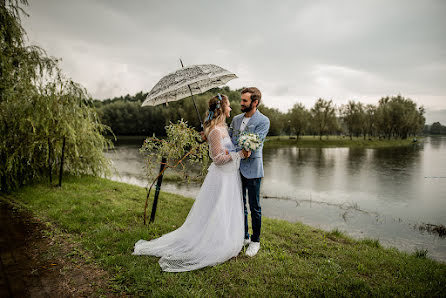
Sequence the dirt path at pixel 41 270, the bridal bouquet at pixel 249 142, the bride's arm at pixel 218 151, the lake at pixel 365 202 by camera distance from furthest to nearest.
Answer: the lake at pixel 365 202, the bride's arm at pixel 218 151, the bridal bouquet at pixel 249 142, the dirt path at pixel 41 270

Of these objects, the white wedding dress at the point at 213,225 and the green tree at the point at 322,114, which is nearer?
the white wedding dress at the point at 213,225

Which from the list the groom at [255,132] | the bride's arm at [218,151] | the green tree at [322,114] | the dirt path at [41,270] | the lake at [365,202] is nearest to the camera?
the dirt path at [41,270]

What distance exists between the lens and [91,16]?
10.6m

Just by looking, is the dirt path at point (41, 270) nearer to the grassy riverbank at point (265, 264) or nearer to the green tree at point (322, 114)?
the grassy riverbank at point (265, 264)

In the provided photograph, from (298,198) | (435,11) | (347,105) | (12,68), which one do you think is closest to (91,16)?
(12,68)

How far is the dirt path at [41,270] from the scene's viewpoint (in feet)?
→ 9.64

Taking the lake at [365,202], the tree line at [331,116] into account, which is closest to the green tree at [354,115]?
the tree line at [331,116]

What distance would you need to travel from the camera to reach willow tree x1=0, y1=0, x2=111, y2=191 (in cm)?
677

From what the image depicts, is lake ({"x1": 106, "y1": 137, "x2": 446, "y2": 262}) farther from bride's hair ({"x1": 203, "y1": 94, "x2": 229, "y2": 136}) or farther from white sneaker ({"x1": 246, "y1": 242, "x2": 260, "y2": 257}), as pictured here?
bride's hair ({"x1": 203, "y1": 94, "x2": 229, "y2": 136})

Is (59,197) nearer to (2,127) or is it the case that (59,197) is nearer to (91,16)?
(2,127)

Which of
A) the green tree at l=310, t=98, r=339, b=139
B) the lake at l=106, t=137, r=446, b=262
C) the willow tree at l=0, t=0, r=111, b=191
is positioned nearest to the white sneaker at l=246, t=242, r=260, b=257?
the lake at l=106, t=137, r=446, b=262

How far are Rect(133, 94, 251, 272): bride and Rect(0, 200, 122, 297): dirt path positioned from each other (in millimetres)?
797

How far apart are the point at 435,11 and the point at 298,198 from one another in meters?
8.46

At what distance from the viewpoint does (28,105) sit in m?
6.82
